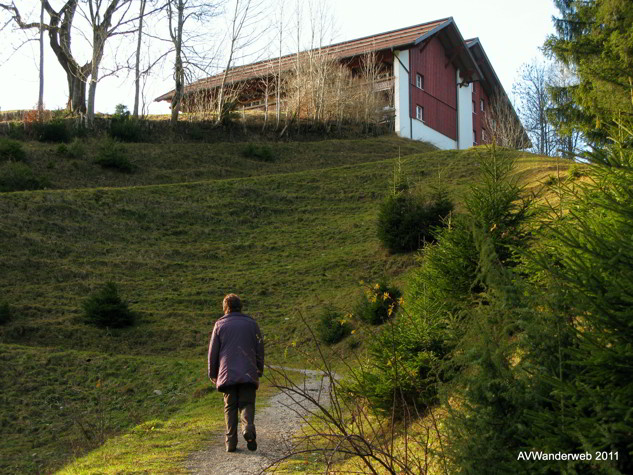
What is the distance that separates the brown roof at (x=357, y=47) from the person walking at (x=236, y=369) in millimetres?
30709

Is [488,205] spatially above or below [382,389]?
above

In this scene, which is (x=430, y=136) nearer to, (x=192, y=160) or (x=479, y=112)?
(x=479, y=112)

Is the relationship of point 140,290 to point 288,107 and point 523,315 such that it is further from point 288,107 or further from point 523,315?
point 288,107

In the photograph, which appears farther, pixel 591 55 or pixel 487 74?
pixel 487 74

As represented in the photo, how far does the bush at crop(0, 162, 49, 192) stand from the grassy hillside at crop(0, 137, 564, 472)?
849 mm

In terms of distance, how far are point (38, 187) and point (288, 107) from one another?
15689mm

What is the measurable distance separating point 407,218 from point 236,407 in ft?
37.8

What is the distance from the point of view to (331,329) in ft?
45.2

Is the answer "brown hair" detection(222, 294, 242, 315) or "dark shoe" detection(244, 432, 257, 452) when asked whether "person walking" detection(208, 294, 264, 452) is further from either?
"brown hair" detection(222, 294, 242, 315)

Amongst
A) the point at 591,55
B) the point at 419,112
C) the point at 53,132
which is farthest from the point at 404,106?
the point at 53,132

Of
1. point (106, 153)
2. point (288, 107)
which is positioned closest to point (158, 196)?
point (106, 153)

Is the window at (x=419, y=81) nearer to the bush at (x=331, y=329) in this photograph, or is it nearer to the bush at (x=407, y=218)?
the bush at (x=407, y=218)

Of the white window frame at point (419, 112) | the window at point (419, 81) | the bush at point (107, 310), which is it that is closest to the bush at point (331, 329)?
the bush at point (107, 310)

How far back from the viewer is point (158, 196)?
22938 millimetres
